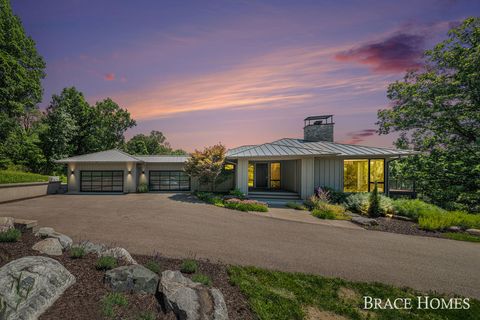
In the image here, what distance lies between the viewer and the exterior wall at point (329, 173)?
13828 mm

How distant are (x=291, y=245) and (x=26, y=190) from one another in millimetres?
18426

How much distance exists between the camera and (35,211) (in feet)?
33.9

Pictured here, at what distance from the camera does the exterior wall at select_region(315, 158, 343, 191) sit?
13.8 m

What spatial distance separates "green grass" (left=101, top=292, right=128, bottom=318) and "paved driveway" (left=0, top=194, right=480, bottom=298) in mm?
2144

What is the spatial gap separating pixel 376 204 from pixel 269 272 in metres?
8.50

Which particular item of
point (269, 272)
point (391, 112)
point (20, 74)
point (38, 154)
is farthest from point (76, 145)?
point (391, 112)

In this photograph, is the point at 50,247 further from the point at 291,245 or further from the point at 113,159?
the point at 113,159

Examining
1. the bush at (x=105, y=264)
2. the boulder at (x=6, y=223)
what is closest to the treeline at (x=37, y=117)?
the boulder at (x=6, y=223)

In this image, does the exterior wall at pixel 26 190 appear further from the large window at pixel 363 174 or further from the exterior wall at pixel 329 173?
the large window at pixel 363 174

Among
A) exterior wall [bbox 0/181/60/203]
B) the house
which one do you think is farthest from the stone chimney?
exterior wall [bbox 0/181/60/203]

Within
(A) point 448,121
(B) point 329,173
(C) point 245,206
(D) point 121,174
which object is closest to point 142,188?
(D) point 121,174

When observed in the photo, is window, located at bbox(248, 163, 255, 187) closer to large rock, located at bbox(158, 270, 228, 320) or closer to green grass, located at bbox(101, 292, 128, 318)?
large rock, located at bbox(158, 270, 228, 320)

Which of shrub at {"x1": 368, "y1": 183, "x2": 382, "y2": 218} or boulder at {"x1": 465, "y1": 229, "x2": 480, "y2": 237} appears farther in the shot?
shrub at {"x1": 368, "y1": 183, "x2": 382, "y2": 218}

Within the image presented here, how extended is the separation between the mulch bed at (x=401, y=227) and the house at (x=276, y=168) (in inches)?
172
